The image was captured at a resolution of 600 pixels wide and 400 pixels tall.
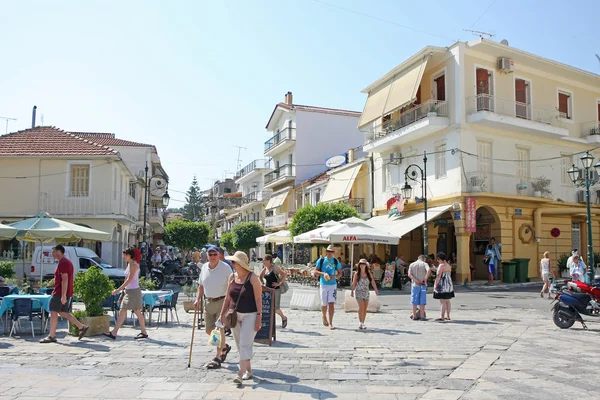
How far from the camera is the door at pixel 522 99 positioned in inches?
1038

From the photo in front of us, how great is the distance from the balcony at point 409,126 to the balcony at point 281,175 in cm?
1462

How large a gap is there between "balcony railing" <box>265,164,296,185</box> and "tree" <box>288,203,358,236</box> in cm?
1697

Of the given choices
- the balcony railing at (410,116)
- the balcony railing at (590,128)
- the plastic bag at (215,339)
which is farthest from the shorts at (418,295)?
the balcony railing at (590,128)

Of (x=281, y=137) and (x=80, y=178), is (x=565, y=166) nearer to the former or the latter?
(x=281, y=137)

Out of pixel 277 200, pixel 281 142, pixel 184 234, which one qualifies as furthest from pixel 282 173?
pixel 184 234

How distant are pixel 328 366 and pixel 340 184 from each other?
2708 centimetres

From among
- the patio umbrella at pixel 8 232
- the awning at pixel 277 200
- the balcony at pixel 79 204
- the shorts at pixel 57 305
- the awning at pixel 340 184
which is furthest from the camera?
the awning at pixel 277 200

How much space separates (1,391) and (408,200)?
22.6m

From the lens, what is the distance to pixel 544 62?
2711 cm

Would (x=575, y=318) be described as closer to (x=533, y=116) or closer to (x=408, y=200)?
(x=408, y=200)

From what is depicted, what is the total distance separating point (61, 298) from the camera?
961 cm

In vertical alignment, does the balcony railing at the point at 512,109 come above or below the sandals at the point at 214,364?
above

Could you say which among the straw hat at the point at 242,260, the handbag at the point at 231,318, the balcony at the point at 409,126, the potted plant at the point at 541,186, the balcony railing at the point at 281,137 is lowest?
the handbag at the point at 231,318

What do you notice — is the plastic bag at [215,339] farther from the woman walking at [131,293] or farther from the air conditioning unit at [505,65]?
the air conditioning unit at [505,65]
